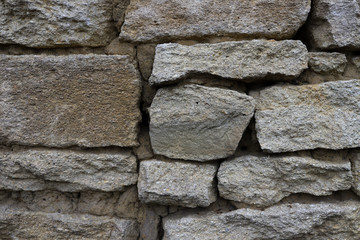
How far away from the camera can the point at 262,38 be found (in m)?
1.15

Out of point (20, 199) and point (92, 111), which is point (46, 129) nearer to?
point (92, 111)

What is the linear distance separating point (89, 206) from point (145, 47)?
2.54 feet

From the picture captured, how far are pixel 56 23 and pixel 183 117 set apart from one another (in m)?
0.70

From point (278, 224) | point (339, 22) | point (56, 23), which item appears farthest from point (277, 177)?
point (56, 23)

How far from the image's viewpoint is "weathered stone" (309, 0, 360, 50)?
3.60 feet

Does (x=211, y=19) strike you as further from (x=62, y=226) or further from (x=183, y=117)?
(x=62, y=226)

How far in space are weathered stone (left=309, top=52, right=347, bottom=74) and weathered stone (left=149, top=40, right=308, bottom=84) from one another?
62 mm

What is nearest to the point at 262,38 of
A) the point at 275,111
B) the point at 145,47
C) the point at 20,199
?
the point at 275,111

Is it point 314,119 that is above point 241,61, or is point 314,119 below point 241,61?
below

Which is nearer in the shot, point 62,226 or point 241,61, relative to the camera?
point 241,61

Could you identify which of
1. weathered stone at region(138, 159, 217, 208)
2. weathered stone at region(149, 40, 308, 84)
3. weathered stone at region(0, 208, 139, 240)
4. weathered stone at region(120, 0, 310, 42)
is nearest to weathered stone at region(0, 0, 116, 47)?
weathered stone at region(120, 0, 310, 42)

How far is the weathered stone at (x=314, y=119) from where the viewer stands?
110 cm

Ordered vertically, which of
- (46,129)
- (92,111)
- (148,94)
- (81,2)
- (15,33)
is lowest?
(46,129)

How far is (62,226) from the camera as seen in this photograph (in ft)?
4.05
